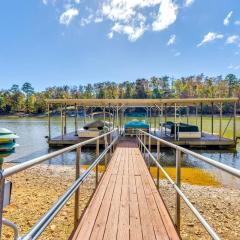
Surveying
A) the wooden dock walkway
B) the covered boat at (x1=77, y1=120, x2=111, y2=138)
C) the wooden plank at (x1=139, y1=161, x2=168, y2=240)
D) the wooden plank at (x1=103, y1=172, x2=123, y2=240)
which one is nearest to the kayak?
the wooden dock walkway

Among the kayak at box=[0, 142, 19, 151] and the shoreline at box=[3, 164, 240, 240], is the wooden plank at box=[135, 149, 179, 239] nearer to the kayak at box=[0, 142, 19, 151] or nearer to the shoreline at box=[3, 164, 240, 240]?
the shoreline at box=[3, 164, 240, 240]

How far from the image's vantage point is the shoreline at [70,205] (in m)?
4.49

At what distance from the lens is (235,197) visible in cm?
661

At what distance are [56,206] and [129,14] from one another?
2113 centimetres

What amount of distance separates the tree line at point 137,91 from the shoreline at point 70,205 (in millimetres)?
79453

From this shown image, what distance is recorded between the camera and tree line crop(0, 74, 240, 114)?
86.8m

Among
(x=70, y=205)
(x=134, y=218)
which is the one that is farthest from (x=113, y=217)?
(x=70, y=205)

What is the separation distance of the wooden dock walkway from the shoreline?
821 mm

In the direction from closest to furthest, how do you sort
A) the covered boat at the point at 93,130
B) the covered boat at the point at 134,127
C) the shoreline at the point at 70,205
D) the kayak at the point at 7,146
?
the kayak at the point at 7,146 < the shoreline at the point at 70,205 < the covered boat at the point at 93,130 < the covered boat at the point at 134,127

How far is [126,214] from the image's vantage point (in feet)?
11.3

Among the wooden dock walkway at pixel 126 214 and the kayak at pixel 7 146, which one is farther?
the wooden dock walkway at pixel 126 214

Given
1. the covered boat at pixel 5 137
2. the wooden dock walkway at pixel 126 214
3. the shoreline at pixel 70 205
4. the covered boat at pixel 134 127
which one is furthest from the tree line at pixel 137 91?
the covered boat at pixel 5 137

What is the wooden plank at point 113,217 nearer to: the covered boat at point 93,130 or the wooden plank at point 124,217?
the wooden plank at point 124,217

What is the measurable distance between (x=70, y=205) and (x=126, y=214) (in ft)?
7.99
